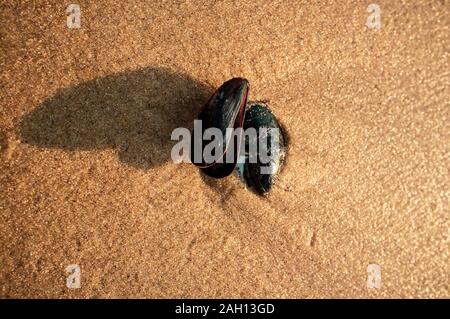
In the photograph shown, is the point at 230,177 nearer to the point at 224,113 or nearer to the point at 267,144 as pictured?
the point at 267,144

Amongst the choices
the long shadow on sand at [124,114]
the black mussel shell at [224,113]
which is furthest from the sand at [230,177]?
the black mussel shell at [224,113]

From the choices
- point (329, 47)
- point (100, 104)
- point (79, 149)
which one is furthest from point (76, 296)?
point (329, 47)

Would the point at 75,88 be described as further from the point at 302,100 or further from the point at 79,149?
the point at 302,100

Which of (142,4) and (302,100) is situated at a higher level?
(142,4)

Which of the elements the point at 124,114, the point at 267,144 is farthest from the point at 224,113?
the point at 124,114

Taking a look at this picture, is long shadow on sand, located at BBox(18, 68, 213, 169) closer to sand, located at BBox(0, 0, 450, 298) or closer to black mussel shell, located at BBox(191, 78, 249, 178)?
sand, located at BBox(0, 0, 450, 298)

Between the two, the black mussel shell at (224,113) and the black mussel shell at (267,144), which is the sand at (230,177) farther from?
the black mussel shell at (224,113)
